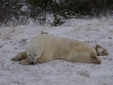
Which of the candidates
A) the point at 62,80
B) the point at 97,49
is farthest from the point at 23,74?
the point at 97,49

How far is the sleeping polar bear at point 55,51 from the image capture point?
19.8 feet

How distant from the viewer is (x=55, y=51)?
21.2 ft

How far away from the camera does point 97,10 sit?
1731 centimetres

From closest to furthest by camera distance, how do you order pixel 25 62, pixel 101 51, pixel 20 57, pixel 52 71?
pixel 52 71 → pixel 25 62 → pixel 20 57 → pixel 101 51

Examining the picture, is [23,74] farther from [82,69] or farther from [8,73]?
[82,69]

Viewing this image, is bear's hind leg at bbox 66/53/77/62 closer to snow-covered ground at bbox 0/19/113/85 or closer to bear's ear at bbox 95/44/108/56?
snow-covered ground at bbox 0/19/113/85

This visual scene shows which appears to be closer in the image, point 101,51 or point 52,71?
point 52,71

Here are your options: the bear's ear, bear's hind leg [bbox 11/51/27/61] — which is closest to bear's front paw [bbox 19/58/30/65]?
bear's hind leg [bbox 11/51/27/61]

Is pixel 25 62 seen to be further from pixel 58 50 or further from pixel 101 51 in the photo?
pixel 101 51

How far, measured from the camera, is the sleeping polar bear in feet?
19.8

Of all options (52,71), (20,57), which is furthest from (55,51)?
(52,71)

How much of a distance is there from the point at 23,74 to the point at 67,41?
5.34 feet

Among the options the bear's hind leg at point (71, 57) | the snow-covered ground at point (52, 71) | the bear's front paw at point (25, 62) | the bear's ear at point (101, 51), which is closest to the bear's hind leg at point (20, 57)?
the snow-covered ground at point (52, 71)

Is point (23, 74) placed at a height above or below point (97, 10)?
above
